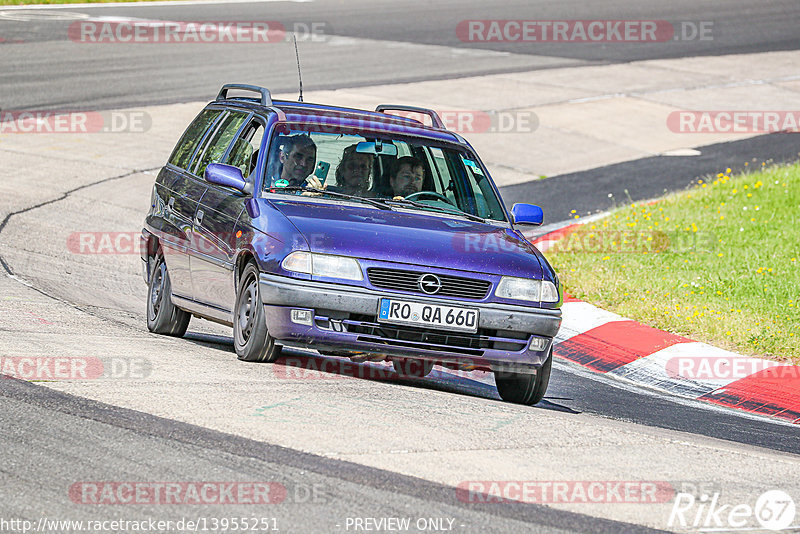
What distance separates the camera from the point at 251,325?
764 centimetres

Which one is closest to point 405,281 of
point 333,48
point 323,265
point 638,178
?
point 323,265

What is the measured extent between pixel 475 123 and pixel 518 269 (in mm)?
14011

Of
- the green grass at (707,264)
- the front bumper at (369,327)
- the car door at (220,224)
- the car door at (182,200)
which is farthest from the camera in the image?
the green grass at (707,264)

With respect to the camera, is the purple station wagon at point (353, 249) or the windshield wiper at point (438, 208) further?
the windshield wiper at point (438, 208)

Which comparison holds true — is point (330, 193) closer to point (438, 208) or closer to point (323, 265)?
point (438, 208)

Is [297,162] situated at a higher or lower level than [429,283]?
higher

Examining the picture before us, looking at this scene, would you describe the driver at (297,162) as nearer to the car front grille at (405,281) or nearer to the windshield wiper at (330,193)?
the windshield wiper at (330,193)

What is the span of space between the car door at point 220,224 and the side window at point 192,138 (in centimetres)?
40

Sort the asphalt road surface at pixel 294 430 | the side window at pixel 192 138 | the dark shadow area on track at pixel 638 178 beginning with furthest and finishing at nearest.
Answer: the dark shadow area on track at pixel 638 178, the side window at pixel 192 138, the asphalt road surface at pixel 294 430

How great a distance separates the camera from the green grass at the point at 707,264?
10.7 metres

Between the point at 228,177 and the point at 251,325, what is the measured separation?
109 centimetres

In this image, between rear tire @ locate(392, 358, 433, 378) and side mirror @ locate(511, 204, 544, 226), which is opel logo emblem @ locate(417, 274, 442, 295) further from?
rear tire @ locate(392, 358, 433, 378)

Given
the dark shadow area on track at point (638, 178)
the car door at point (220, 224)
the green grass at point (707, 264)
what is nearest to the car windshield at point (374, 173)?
the car door at point (220, 224)

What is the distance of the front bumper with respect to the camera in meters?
7.30
